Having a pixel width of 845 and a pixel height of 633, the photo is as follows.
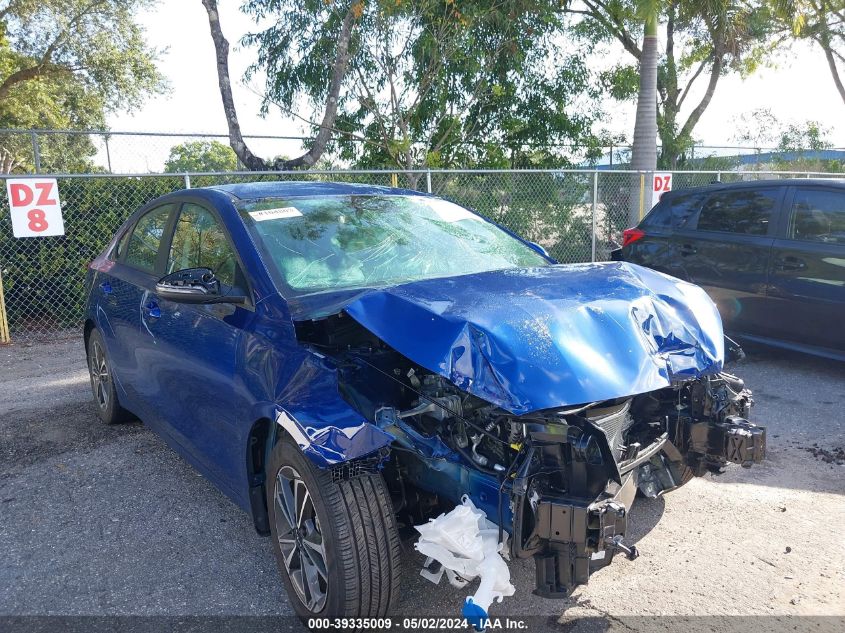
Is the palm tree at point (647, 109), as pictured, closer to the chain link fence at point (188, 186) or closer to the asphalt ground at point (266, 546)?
the chain link fence at point (188, 186)

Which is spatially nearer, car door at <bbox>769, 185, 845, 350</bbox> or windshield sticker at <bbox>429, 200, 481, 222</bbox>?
windshield sticker at <bbox>429, 200, 481, 222</bbox>

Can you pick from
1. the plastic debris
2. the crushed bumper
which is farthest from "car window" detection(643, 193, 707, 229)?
the plastic debris

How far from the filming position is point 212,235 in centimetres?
376

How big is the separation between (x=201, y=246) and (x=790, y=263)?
201 inches

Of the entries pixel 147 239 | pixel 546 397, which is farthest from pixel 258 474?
pixel 147 239

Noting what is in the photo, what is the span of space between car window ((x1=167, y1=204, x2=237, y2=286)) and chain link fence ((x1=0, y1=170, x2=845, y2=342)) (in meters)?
4.95

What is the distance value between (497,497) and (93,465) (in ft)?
10.6

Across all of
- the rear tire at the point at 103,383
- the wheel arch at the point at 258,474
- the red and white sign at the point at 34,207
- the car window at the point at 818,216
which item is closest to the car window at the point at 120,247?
the rear tire at the point at 103,383

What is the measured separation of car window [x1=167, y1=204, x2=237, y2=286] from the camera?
354 centimetres

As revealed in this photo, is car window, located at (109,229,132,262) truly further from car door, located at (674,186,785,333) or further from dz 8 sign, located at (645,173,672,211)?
dz 8 sign, located at (645,173,672,211)

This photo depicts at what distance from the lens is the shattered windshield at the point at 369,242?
11.3ft

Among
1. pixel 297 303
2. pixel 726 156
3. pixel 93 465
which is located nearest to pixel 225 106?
pixel 93 465

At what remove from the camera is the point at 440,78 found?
40.9 feet

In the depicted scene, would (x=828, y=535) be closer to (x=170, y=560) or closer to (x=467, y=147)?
(x=170, y=560)
